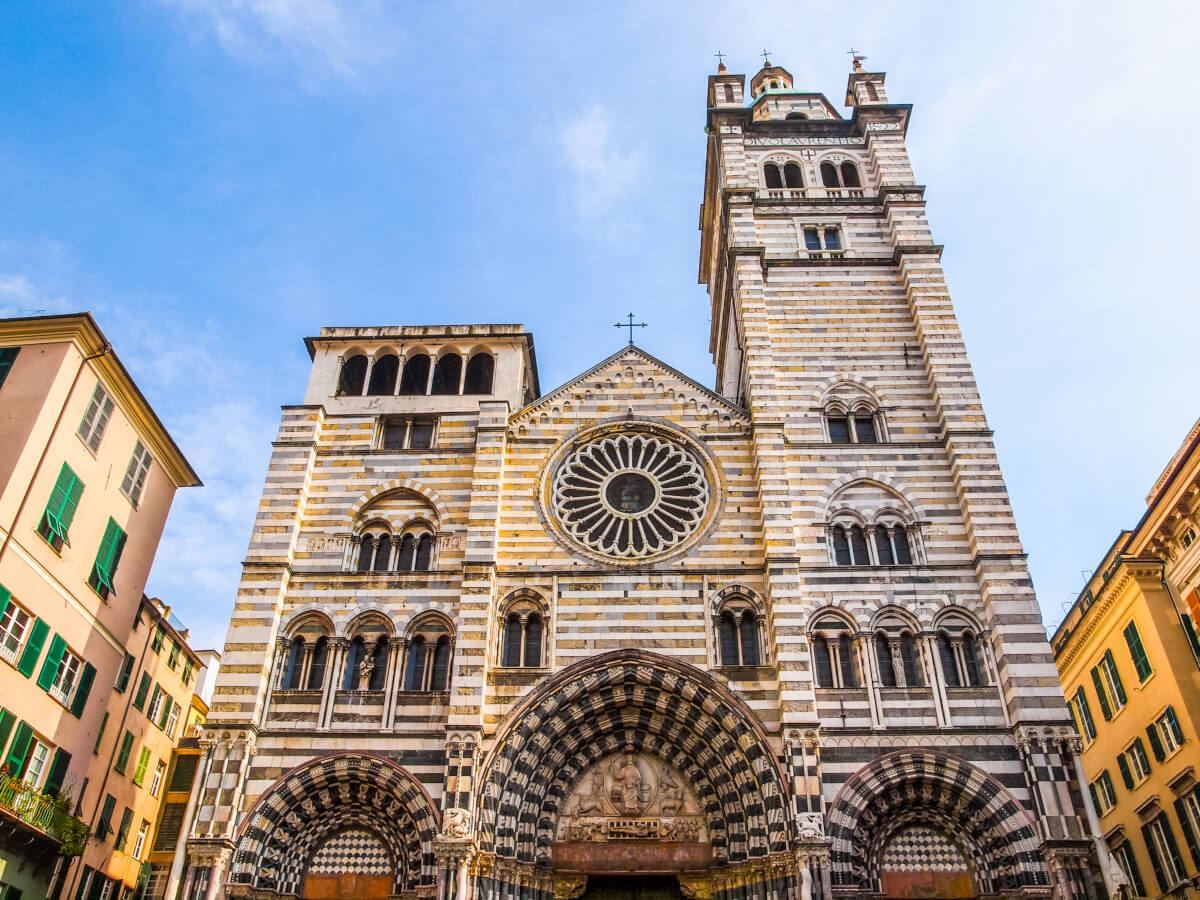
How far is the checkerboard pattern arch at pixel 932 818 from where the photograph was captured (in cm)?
1683

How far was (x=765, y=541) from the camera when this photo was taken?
20.2 meters

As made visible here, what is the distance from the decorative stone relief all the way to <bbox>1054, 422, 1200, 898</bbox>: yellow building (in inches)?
350

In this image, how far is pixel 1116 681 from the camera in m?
24.0

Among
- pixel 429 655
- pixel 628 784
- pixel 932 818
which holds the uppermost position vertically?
pixel 429 655

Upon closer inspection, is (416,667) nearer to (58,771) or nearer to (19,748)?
(58,771)

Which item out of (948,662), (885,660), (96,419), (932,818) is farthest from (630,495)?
(96,419)

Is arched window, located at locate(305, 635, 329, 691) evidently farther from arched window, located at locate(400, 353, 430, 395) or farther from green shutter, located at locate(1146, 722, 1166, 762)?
green shutter, located at locate(1146, 722, 1166, 762)

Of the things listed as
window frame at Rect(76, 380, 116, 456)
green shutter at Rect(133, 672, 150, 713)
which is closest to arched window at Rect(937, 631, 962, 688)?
window frame at Rect(76, 380, 116, 456)

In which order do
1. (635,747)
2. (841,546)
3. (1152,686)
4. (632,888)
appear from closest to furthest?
1. (632,888)
2. (635,747)
3. (841,546)
4. (1152,686)

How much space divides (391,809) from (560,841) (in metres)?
3.12

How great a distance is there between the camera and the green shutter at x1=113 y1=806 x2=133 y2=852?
22500 millimetres

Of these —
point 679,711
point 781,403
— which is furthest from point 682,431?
point 679,711

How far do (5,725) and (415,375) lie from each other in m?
11.5

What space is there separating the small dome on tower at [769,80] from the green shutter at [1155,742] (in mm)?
23398
